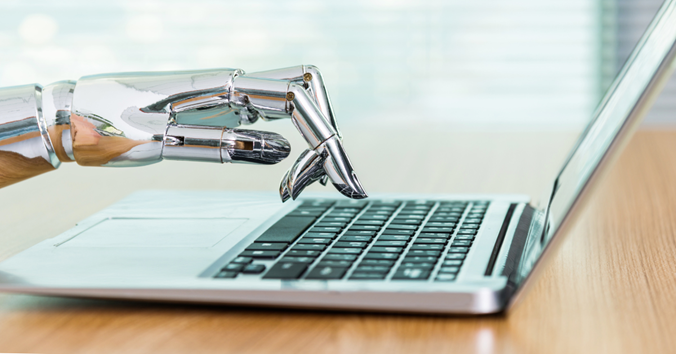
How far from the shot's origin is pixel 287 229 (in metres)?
0.57

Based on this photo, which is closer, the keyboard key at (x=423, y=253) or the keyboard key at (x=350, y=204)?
the keyboard key at (x=423, y=253)

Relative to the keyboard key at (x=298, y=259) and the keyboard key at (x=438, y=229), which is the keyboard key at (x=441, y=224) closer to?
the keyboard key at (x=438, y=229)

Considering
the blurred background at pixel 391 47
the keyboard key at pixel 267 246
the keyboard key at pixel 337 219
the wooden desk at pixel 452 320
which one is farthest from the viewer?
the blurred background at pixel 391 47

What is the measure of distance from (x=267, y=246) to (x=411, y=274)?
12 centimetres

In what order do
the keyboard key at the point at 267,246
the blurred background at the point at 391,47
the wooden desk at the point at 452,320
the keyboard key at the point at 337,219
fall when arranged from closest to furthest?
the wooden desk at the point at 452,320, the keyboard key at the point at 267,246, the keyboard key at the point at 337,219, the blurred background at the point at 391,47

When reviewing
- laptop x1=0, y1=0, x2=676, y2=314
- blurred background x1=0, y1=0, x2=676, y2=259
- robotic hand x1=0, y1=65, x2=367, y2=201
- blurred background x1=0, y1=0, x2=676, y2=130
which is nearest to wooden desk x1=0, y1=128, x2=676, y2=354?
laptop x1=0, y1=0, x2=676, y2=314

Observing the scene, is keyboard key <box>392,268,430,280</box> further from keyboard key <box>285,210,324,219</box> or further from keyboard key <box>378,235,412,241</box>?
keyboard key <box>285,210,324,219</box>

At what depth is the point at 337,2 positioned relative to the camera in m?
3.46

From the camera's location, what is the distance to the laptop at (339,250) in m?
0.42

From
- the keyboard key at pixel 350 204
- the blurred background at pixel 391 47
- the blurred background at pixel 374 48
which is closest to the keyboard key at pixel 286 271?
the keyboard key at pixel 350 204

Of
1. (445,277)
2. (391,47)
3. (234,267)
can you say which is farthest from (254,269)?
(391,47)

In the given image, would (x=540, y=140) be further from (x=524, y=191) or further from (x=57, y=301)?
(x=57, y=301)

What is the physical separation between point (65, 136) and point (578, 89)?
2.99 m

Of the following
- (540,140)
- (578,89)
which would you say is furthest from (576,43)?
(540,140)
